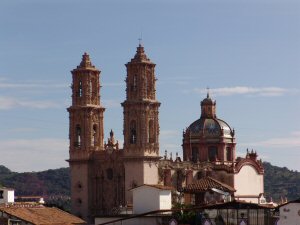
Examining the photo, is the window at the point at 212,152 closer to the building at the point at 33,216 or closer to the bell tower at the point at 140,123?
the bell tower at the point at 140,123

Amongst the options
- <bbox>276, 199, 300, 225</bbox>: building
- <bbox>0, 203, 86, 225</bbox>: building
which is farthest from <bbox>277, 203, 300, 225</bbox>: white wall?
<bbox>0, 203, 86, 225</bbox>: building

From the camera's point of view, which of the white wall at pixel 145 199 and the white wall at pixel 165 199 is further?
the white wall at pixel 145 199

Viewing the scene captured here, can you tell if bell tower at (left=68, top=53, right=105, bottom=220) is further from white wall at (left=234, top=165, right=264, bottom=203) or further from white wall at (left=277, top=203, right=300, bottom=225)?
white wall at (left=277, top=203, right=300, bottom=225)

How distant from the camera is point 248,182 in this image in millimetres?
118625

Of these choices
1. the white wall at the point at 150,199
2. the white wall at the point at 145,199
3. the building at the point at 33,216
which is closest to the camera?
the white wall at the point at 150,199

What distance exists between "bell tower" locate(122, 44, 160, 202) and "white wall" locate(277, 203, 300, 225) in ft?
131

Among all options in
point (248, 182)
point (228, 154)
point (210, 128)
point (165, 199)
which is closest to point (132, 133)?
point (248, 182)

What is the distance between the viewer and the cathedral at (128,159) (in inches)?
4139

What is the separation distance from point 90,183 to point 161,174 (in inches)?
341

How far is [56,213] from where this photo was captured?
299ft

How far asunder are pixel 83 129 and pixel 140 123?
8.34 m

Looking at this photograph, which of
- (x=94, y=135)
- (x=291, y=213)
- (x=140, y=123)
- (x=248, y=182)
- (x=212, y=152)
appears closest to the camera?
(x=291, y=213)

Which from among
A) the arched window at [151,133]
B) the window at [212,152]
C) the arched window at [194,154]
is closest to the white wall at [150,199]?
the arched window at [151,133]

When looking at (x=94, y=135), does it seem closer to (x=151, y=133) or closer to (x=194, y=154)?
(x=151, y=133)
